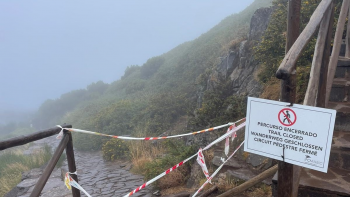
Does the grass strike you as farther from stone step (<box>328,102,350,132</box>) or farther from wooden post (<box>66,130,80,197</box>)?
stone step (<box>328,102,350,132</box>)

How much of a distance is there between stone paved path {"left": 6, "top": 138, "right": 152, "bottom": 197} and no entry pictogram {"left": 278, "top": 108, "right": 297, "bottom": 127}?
4.38 meters

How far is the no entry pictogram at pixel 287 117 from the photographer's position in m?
1.84

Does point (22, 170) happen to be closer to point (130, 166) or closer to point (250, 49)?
point (130, 166)

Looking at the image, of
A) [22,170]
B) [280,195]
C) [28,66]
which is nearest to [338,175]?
[280,195]

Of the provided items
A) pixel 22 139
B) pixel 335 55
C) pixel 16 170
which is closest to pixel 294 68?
pixel 335 55

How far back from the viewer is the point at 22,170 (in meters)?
9.18

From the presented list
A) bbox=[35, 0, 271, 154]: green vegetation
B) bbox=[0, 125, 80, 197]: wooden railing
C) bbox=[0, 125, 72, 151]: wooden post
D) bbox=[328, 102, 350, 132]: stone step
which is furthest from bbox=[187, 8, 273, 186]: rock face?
bbox=[0, 125, 72, 151]: wooden post

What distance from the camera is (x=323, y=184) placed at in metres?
2.74

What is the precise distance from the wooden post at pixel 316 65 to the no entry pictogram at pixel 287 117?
46cm

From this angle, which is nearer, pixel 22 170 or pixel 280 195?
pixel 280 195

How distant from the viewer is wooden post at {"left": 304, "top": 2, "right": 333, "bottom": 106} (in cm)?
226

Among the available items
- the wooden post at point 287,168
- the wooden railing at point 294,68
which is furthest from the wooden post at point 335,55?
the wooden post at point 287,168

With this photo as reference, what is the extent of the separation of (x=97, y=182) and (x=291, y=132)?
6.59m

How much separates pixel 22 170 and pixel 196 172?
6556mm
